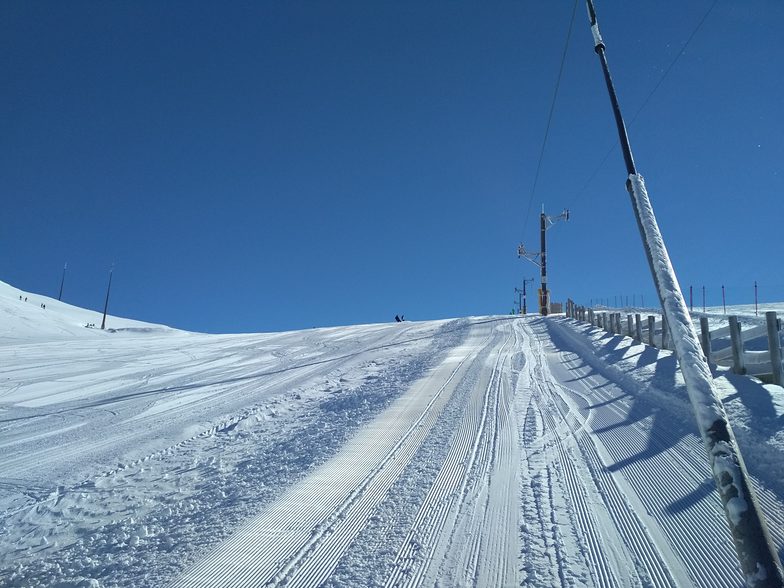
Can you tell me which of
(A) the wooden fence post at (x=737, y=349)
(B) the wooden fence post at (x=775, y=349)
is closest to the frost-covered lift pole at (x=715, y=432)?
(B) the wooden fence post at (x=775, y=349)

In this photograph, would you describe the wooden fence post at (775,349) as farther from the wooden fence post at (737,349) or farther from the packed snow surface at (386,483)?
the wooden fence post at (737,349)

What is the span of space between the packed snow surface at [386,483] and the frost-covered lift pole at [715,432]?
104cm

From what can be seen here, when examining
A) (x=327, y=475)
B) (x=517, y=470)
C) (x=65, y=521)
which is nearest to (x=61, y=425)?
(x=65, y=521)

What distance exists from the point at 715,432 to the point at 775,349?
591cm

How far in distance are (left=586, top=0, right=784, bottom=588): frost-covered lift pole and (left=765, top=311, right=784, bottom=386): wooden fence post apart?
4.85 metres

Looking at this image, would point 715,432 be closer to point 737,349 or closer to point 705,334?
point 737,349

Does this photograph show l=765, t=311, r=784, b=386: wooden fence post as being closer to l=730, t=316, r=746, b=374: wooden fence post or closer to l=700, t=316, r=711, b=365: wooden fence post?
l=730, t=316, r=746, b=374: wooden fence post

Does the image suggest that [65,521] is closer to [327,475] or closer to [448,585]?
[327,475]

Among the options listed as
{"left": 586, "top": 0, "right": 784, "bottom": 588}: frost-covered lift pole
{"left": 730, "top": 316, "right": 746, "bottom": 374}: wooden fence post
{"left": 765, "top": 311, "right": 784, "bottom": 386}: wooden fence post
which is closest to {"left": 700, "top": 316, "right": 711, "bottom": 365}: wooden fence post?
{"left": 730, "top": 316, "right": 746, "bottom": 374}: wooden fence post

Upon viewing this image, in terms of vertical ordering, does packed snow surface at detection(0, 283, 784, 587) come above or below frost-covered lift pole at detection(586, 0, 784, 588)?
below

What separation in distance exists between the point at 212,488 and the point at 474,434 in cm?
320

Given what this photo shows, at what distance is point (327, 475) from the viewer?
4828 millimetres

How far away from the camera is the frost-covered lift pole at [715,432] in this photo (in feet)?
6.27

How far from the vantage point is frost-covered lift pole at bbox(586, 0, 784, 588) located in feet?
6.27
